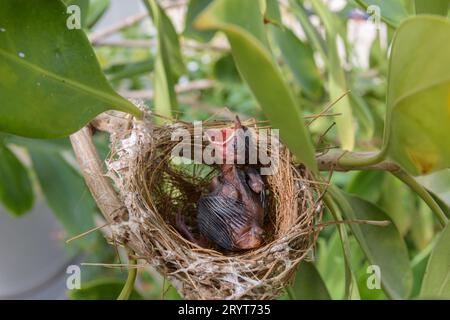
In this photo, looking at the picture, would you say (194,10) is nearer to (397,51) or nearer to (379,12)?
(379,12)

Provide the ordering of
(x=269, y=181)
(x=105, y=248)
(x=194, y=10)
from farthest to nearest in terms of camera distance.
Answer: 1. (x=105, y=248)
2. (x=194, y=10)
3. (x=269, y=181)

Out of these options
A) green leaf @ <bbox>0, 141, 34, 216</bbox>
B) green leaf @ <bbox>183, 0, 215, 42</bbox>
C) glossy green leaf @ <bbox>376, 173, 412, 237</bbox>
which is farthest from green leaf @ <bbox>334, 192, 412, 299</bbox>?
green leaf @ <bbox>0, 141, 34, 216</bbox>

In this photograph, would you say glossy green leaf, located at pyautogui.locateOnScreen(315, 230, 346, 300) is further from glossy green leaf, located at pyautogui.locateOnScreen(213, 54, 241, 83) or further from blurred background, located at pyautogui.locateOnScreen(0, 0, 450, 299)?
glossy green leaf, located at pyautogui.locateOnScreen(213, 54, 241, 83)

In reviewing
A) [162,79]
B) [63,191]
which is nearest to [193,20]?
[162,79]

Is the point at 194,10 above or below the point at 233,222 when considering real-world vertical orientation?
above
